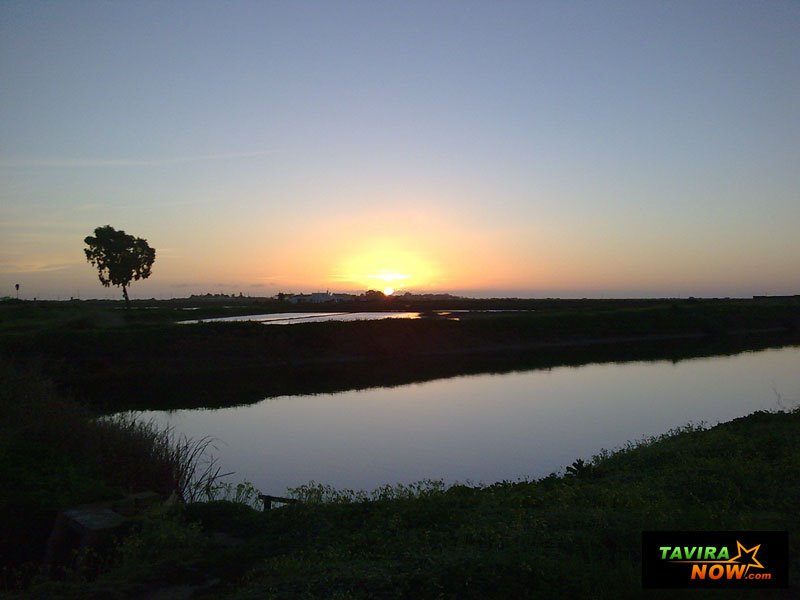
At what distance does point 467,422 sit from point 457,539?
15.4m

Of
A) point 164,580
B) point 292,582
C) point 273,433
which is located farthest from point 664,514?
point 273,433

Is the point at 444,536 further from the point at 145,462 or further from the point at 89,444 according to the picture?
the point at 89,444

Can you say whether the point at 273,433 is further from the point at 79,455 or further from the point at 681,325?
the point at 681,325

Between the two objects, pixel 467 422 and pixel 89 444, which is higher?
pixel 89 444

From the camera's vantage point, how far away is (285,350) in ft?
140

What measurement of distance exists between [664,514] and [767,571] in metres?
1.85

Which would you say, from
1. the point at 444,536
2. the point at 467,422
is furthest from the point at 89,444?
the point at 467,422

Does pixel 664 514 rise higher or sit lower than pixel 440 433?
higher

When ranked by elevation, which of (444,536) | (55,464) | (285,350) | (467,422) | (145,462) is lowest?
(467,422)

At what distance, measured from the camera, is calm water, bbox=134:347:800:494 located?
16578 mm

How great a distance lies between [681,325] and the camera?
219 feet

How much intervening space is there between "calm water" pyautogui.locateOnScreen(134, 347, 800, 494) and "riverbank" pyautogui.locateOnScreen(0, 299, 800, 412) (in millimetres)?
4392

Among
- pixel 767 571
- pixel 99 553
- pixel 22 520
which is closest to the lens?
pixel 767 571

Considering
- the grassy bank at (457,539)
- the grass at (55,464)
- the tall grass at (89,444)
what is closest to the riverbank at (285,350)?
the tall grass at (89,444)
